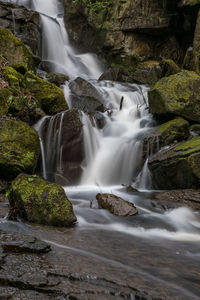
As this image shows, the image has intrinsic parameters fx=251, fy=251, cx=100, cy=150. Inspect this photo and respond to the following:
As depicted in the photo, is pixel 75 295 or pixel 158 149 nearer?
pixel 75 295

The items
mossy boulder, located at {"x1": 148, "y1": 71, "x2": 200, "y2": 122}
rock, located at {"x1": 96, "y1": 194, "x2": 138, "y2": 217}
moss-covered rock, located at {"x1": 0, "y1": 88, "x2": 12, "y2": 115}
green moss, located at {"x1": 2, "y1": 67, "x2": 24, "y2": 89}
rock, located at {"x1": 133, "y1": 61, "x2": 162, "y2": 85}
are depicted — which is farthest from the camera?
rock, located at {"x1": 133, "y1": 61, "x2": 162, "y2": 85}

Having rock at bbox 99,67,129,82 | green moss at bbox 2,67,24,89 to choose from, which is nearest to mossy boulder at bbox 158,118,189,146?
green moss at bbox 2,67,24,89

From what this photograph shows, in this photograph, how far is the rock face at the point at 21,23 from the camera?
50.4 feet

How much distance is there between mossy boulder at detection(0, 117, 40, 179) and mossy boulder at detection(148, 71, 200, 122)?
4.33m

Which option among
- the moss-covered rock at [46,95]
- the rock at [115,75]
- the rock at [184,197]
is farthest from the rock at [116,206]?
the rock at [115,75]

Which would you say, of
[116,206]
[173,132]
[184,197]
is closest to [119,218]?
[116,206]

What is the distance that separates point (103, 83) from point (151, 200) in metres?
9.31

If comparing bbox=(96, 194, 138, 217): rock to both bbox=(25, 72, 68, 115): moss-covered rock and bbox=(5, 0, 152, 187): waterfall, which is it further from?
bbox=(25, 72, 68, 115): moss-covered rock

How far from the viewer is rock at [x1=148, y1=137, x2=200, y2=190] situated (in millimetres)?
6062

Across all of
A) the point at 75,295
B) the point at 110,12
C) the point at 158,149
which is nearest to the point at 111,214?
the point at 75,295

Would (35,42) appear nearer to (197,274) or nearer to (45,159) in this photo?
(45,159)

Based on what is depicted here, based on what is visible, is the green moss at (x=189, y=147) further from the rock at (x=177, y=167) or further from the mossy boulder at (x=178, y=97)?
the mossy boulder at (x=178, y=97)

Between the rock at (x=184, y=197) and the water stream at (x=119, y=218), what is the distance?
0.25 m

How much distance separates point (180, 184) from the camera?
21.3ft
